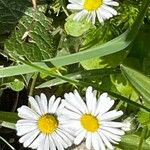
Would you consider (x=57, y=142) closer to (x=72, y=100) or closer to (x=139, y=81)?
(x=72, y=100)

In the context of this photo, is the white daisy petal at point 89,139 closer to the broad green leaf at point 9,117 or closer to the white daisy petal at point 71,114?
the white daisy petal at point 71,114

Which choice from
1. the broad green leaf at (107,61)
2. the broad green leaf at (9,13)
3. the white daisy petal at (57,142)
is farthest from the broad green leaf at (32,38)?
the white daisy petal at (57,142)

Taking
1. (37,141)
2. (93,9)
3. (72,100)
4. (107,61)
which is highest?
(93,9)

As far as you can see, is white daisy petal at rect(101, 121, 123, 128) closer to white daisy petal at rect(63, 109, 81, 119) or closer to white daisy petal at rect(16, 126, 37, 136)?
white daisy petal at rect(63, 109, 81, 119)

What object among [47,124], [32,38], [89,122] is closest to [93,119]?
[89,122]

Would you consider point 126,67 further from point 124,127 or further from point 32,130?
point 32,130
